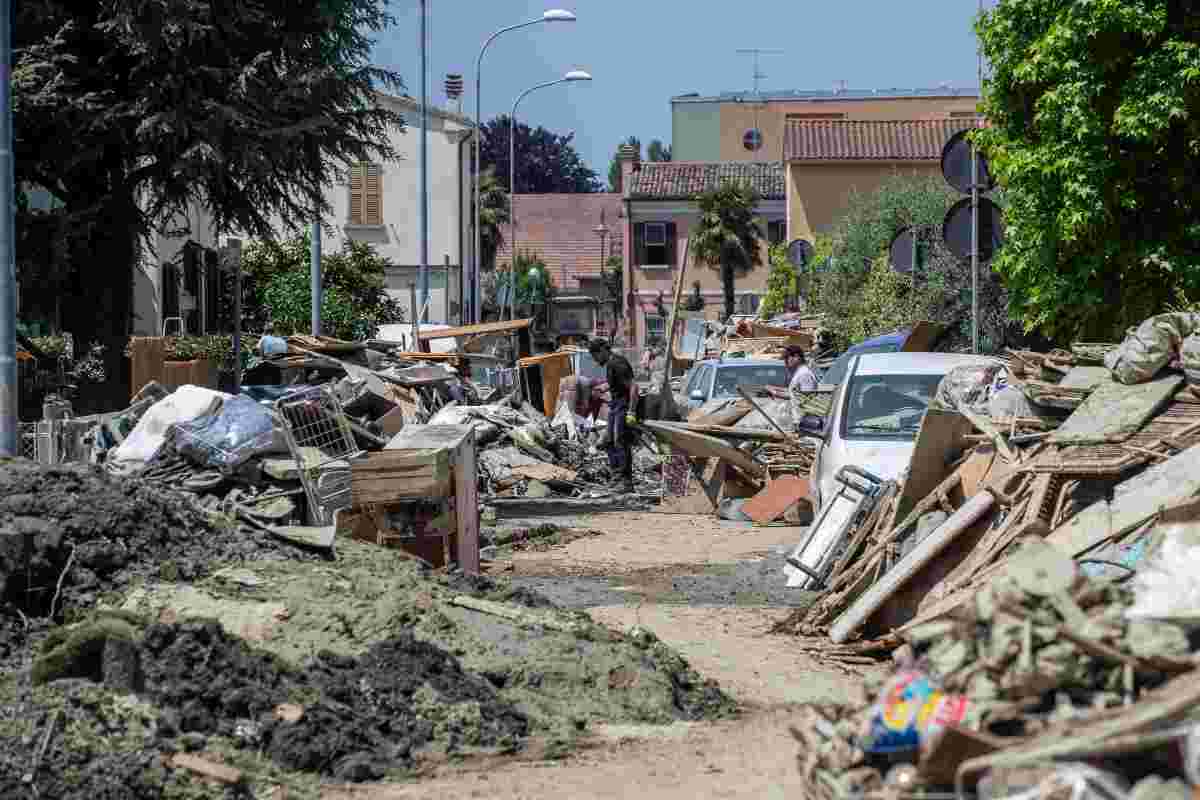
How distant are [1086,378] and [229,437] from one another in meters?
6.92

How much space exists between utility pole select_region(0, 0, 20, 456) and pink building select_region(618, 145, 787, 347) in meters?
58.9

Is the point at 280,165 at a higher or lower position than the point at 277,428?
higher

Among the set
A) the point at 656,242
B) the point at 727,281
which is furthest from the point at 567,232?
the point at 727,281

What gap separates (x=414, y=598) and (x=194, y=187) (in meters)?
14.7

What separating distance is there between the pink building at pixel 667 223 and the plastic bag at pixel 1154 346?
62.8 m

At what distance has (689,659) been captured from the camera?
1018 cm

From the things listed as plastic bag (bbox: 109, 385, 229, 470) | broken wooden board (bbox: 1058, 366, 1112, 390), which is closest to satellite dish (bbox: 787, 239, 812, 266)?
plastic bag (bbox: 109, 385, 229, 470)

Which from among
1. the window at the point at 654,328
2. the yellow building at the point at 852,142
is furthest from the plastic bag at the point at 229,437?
the window at the point at 654,328

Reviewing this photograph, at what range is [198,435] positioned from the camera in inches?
578

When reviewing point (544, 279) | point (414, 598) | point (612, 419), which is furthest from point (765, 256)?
point (414, 598)

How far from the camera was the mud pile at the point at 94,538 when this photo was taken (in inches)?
375

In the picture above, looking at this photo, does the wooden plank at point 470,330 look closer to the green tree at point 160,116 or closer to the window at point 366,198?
the green tree at point 160,116

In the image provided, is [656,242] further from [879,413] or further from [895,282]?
[879,413]

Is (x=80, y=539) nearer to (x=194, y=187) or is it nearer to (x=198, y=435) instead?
(x=198, y=435)
